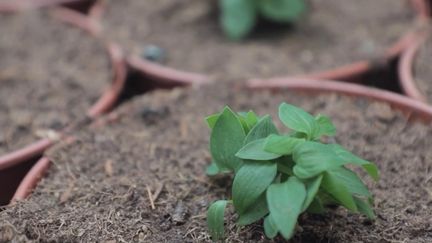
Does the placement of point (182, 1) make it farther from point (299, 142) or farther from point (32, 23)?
point (299, 142)

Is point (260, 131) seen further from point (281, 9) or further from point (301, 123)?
point (281, 9)

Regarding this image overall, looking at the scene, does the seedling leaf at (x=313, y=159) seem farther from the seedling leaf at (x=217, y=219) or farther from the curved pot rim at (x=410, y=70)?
the curved pot rim at (x=410, y=70)

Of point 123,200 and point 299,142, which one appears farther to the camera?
point 123,200

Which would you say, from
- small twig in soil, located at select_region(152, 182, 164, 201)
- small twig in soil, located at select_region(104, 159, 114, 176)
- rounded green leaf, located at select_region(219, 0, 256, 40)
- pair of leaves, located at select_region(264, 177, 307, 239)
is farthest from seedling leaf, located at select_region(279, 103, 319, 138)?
rounded green leaf, located at select_region(219, 0, 256, 40)

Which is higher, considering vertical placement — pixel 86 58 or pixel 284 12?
pixel 284 12

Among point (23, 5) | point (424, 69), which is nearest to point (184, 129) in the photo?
point (424, 69)

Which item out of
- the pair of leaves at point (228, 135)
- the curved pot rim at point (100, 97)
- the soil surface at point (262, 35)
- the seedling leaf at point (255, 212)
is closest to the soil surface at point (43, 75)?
the curved pot rim at point (100, 97)

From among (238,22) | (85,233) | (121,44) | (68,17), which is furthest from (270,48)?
(85,233)

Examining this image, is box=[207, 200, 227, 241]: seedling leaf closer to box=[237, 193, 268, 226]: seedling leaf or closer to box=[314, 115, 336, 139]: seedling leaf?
box=[237, 193, 268, 226]: seedling leaf
